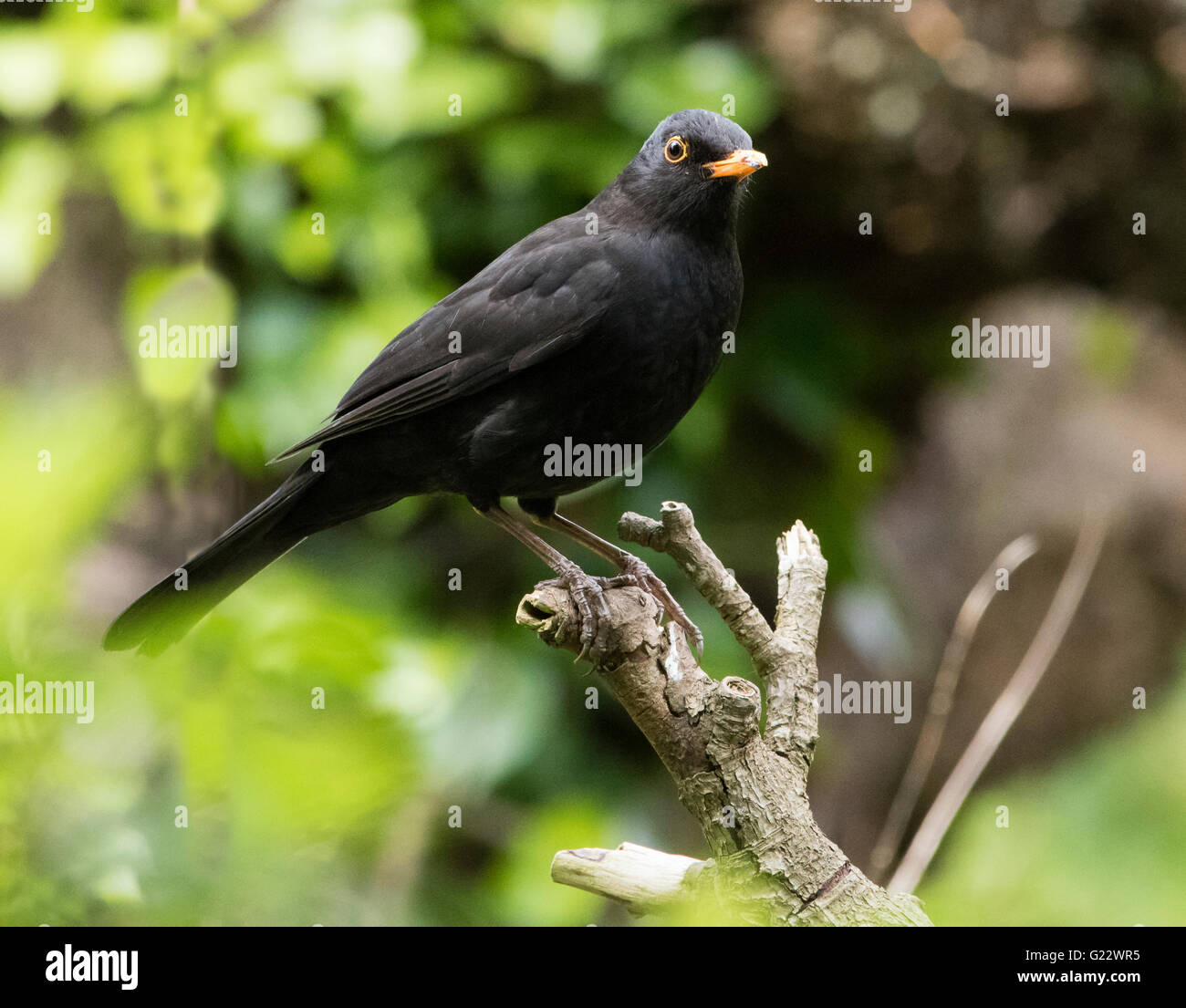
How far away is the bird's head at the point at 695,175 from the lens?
350 cm

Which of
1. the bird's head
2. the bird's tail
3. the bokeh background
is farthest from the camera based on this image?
the bokeh background

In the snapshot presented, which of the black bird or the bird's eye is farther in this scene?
the bird's eye

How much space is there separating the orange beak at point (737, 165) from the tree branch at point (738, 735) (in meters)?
1.11

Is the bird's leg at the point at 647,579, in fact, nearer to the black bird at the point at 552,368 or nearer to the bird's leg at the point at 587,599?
the black bird at the point at 552,368

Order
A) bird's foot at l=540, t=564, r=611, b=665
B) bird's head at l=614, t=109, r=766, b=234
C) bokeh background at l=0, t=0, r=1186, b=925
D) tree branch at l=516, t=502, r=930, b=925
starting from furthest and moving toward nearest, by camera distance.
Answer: bokeh background at l=0, t=0, r=1186, b=925 → bird's head at l=614, t=109, r=766, b=234 → bird's foot at l=540, t=564, r=611, b=665 → tree branch at l=516, t=502, r=930, b=925

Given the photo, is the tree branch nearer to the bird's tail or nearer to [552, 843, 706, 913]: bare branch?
[552, 843, 706, 913]: bare branch

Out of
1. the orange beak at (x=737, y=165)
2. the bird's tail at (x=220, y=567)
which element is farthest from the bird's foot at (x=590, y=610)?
the orange beak at (x=737, y=165)

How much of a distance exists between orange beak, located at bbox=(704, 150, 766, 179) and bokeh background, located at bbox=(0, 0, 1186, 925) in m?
1.27

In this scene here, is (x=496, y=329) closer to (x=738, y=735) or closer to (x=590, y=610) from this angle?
(x=590, y=610)

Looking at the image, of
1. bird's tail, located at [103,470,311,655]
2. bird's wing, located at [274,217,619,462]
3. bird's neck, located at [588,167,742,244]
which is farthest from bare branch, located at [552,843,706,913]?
bird's neck, located at [588,167,742,244]

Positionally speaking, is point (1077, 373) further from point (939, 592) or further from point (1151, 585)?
point (939, 592)

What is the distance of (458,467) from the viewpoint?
3543mm

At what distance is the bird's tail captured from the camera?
3.30 metres

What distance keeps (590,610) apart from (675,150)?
1525 millimetres
